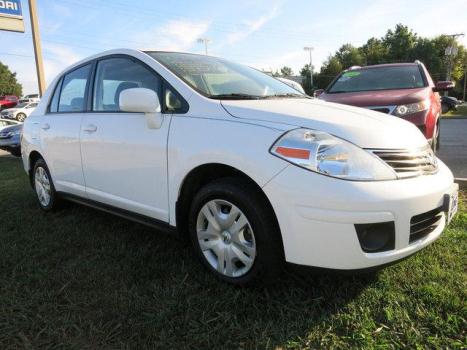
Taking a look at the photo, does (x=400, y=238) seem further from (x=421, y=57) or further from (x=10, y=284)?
(x=421, y=57)

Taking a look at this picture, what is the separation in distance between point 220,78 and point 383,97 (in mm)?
3033

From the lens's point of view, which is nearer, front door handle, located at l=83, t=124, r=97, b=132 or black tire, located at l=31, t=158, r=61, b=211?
front door handle, located at l=83, t=124, r=97, b=132

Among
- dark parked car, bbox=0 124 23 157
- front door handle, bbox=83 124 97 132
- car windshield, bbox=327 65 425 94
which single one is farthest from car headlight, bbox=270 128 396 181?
dark parked car, bbox=0 124 23 157

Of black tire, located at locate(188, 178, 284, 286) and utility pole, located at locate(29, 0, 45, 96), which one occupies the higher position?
utility pole, located at locate(29, 0, 45, 96)

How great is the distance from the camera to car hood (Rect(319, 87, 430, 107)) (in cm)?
520

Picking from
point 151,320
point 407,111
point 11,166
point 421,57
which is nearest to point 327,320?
point 151,320

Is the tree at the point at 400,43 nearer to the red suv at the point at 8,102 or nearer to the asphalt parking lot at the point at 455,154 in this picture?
the red suv at the point at 8,102

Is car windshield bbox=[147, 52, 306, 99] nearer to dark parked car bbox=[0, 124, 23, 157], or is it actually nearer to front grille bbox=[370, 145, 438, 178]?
front grille bbox=[370, 145, 438, 178]

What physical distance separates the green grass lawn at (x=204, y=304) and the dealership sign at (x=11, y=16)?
14302 millimetres

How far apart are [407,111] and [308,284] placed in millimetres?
3304

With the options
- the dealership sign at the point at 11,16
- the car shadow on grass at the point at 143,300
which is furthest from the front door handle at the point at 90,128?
the dealership sign at the point at 11,16

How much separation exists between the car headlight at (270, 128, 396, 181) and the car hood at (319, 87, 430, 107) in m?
3.29

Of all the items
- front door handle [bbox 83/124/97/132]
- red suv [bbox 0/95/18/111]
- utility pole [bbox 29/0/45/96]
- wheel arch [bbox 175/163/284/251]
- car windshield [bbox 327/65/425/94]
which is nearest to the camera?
wheel arch [bbox 175/163/284/251]

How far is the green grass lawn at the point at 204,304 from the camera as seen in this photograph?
2.12m
